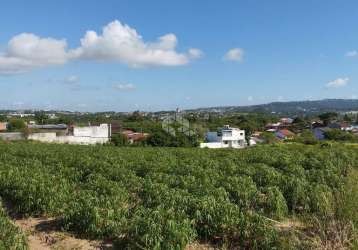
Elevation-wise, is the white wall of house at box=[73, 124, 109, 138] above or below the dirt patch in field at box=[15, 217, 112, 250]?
below

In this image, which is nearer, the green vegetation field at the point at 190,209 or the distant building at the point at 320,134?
the green vegetation field at the point at 190,209

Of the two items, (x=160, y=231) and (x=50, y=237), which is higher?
(x=160, y=231)

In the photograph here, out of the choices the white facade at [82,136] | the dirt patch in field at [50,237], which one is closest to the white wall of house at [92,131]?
the white facade at [82,136]

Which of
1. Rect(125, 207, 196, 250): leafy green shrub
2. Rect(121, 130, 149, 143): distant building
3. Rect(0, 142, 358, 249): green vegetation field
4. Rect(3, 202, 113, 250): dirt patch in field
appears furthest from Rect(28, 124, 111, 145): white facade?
Rect(125, 207, 196, 250): leafy green shrub

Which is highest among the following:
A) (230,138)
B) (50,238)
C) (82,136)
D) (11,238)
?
(11,238)

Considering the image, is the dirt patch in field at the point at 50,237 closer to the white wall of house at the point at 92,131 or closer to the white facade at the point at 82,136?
the white facade at the point at 82,136

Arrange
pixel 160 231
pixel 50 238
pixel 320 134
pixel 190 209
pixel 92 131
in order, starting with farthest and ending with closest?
pixel 320 134 < pixel 92 131 < pixel 190 209 < pixel 50 238 < pixel 160 231

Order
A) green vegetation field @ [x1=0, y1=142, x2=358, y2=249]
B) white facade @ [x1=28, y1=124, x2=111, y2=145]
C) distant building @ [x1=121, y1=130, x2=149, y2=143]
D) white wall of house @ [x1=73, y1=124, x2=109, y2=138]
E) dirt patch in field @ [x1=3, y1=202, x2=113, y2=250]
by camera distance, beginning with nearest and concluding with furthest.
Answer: green vegetation field @ [x1=0, y1=142, x2=358, y2=249] < dirt patch in field @ [x1=3, y1=202, x2=113, y2=250] < white facade @ [x1=28, y1=124, x2=111, y2=145] < distant building @ [x1=121, y1=130, x2=149, y2=143] < white wall of house @ [x1=73, y1=124, x2=109, y2=138]

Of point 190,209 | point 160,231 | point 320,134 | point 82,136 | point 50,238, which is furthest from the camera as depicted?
point 320,134

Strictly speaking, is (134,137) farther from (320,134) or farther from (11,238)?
(11,238)

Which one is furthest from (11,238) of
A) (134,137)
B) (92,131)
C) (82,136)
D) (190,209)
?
(134,137)

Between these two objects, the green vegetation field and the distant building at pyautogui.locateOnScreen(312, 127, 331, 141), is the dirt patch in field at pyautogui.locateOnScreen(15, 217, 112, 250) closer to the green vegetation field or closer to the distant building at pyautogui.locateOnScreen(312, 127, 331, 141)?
the green vegetation field

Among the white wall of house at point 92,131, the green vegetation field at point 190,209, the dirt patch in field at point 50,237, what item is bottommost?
the white wall of house at point 92,131

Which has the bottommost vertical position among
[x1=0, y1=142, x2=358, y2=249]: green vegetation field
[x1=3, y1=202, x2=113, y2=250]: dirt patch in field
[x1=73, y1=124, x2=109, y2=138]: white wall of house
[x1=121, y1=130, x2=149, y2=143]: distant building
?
[x1=121, y1=130, x2=149, y2=143]: distant building
